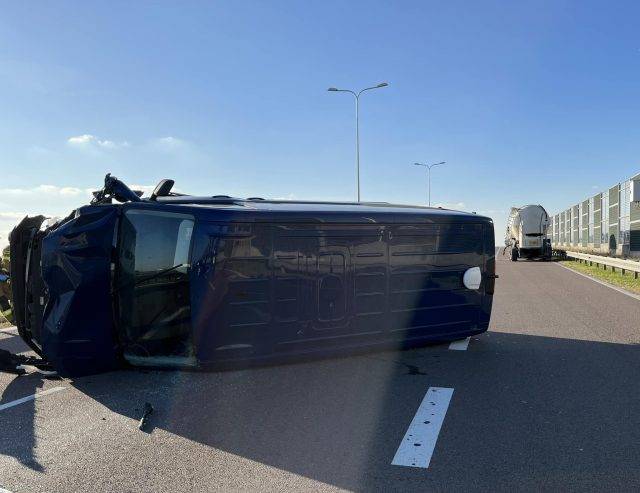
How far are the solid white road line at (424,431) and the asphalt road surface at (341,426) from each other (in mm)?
30

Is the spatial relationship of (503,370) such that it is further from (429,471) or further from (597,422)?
(429,471)

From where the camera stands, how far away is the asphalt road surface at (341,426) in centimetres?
315

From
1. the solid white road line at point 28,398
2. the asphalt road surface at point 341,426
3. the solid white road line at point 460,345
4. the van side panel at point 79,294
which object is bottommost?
the solid white road line at point 28,398

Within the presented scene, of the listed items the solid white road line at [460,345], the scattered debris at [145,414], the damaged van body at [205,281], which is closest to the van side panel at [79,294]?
the damaged van body at [205,281]

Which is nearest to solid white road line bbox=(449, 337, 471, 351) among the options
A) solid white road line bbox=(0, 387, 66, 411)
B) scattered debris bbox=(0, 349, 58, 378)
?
solid white road line bbox=(0, 387, 66, 411)

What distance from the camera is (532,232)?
3198cm

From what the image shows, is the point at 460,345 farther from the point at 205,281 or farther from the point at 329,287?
the point at 205,281

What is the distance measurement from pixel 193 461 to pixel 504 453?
2.00 metres

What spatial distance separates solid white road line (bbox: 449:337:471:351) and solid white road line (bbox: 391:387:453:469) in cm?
177

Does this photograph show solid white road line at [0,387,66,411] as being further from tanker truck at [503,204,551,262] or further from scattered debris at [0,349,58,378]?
tanker truck at [503,204,551,262]

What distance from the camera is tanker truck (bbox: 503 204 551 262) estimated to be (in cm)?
3200

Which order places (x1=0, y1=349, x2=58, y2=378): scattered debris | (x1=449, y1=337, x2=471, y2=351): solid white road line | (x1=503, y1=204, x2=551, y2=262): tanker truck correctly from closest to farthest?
(x1=0, y1=349, x2=58, y2=378): scattered debris, (x1=449, y1=337, x2=471, y2=351): solid white road line, (x1=503, y1=204, x2=551, y2=262): tanker truck

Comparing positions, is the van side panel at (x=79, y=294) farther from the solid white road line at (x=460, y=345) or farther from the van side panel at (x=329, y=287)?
the solid white road line at (x=460, y=345)

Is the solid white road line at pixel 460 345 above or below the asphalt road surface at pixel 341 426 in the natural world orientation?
above
